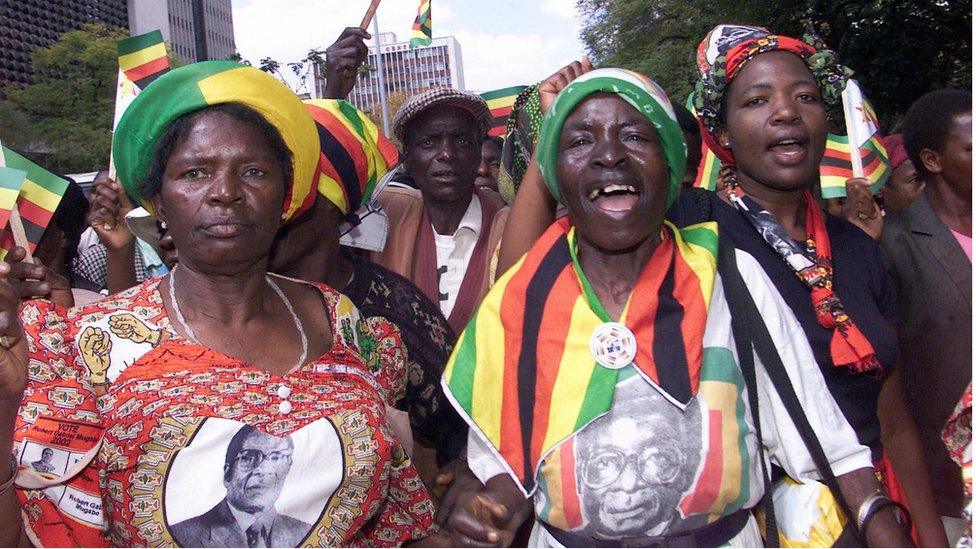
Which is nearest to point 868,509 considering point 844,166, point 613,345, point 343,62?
point 613,345

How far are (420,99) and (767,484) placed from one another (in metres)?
2.52

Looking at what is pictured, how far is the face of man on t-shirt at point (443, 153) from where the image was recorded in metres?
3.89

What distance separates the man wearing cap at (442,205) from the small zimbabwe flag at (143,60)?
1084 mm

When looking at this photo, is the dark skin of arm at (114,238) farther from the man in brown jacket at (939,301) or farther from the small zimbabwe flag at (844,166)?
the small zimbabwe flag at (844,166)

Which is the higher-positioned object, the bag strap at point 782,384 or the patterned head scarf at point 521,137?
the patterned head scarf at point 521,137

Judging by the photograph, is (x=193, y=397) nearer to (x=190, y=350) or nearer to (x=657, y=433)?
(x=190, y=350)

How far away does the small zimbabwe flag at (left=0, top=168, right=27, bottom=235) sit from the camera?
2071mm

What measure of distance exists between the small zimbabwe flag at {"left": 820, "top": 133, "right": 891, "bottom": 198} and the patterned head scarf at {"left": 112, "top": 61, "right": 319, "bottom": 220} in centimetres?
254

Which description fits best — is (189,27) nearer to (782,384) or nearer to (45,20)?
(45,20)

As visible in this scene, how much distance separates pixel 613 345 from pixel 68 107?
112 ft

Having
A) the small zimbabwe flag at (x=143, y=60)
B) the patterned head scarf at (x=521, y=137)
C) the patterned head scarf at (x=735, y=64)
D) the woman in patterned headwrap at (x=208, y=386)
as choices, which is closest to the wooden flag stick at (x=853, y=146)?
the patterned head scarf at (x=735, y=64)

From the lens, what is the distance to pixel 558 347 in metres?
2.01

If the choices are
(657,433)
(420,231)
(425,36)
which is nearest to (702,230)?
(657,433)

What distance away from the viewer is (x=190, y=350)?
210 centimetres
